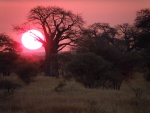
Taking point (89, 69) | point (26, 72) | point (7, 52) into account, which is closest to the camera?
point (7, 52)

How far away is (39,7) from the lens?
40.2 metres

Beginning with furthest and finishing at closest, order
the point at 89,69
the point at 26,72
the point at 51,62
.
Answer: the point at 51,62
the point at 26,72
the point at 89,69

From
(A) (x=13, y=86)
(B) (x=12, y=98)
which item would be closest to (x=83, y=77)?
(A) (x=13, y=86)

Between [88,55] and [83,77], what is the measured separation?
152cm

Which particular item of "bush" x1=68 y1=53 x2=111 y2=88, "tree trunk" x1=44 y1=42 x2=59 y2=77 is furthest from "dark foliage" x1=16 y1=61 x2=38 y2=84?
"tree trunk" x1=44 y1=42 x2=59 y2=77

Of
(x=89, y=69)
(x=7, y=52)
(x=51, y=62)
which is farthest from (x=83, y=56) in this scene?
(x=51, y=62)

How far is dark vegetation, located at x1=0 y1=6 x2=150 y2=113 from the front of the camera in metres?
17.8

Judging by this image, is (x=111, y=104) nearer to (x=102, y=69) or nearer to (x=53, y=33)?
(x=102, y=69)

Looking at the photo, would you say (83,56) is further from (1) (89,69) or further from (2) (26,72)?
(2) (26,72)

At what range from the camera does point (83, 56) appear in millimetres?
22781

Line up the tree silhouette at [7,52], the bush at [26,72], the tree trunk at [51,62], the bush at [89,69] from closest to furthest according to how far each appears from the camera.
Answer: the tree silhouette at [7,52], the bush at [89,69], the bush at [26,72], the tree trunk at [51,62]

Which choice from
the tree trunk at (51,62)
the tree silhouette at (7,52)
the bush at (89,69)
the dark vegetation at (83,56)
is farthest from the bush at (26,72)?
the tree trunk at (51,62)

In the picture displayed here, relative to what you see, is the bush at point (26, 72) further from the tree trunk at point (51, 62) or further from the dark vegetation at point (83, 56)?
the tree trunk at point (51, 62)

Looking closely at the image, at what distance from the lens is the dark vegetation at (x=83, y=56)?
17.8 m
